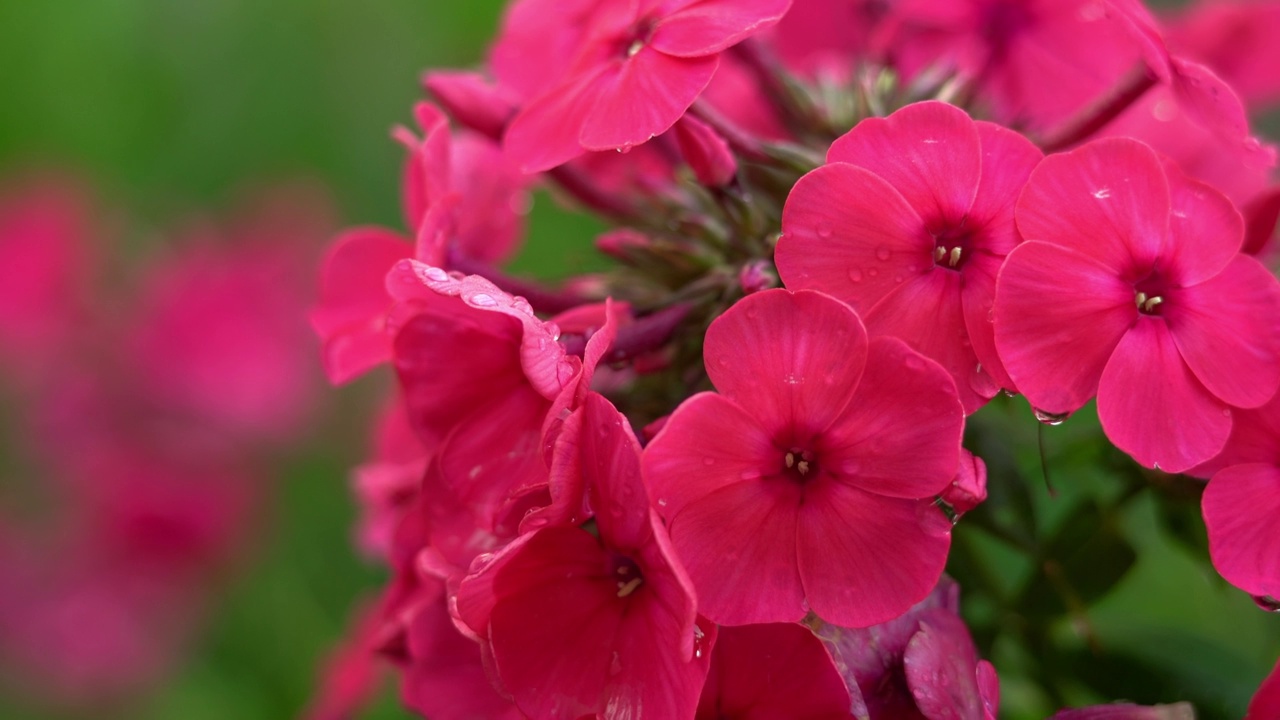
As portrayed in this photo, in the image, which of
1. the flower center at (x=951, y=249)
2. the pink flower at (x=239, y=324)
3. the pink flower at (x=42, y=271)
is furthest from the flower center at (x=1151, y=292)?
the pink flower at (x=42, y=271)

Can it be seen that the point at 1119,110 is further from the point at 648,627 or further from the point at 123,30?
the point at 123,30

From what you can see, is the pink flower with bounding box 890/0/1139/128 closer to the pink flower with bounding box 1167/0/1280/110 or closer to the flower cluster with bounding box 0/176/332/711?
the pink flower with bounding box 1167/0/1280/110

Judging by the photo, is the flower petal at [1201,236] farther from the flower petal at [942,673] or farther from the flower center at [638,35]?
the flower center at [638,35]

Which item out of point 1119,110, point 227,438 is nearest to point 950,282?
point 1119,110

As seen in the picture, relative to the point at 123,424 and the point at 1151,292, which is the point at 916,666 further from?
the point at 123,424

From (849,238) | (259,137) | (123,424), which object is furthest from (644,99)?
(259,137)
